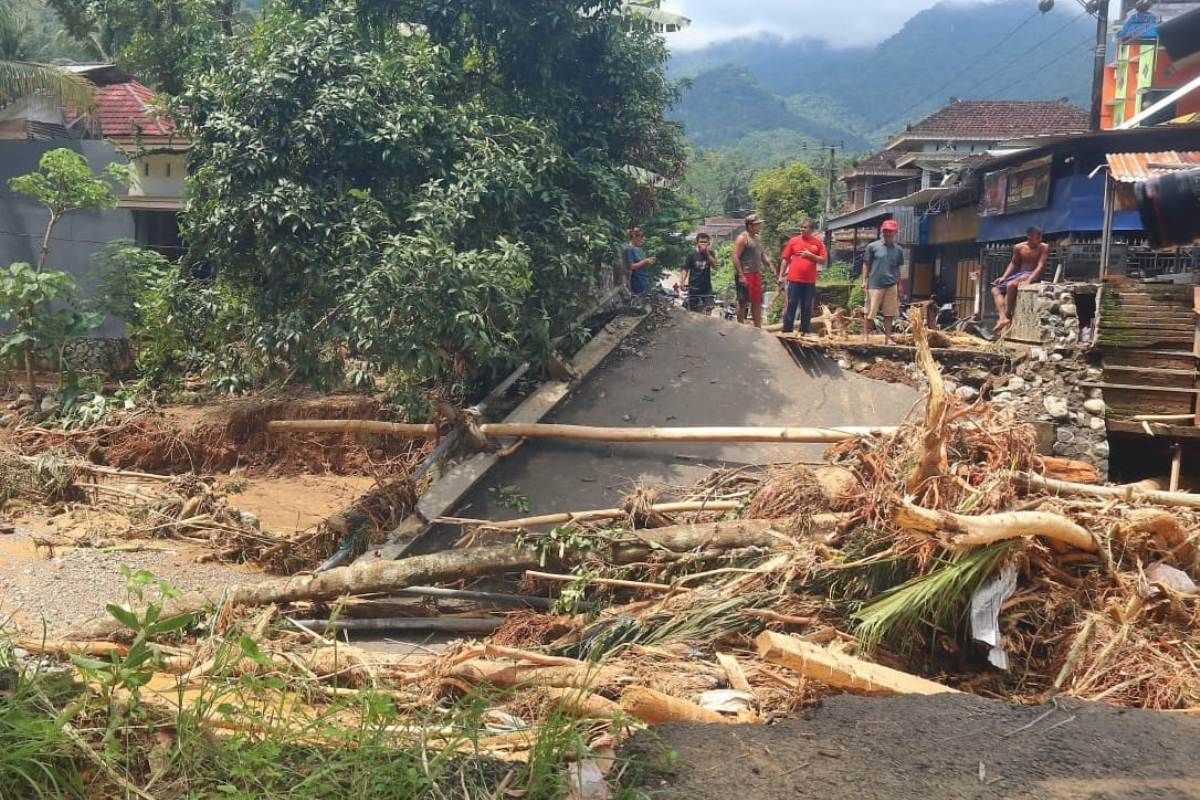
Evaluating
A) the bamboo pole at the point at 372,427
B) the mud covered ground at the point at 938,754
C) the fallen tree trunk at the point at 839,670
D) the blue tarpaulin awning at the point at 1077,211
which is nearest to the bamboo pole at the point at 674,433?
the bamboo pole at the point at 372,427

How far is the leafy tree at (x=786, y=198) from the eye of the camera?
1430 inches

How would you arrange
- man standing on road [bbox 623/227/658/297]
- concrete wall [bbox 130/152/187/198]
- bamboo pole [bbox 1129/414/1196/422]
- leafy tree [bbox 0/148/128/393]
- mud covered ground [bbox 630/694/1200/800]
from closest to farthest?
mud covered ground [bbox 630/694/1200/800] < bamboo pole [bbox 1129/414/1196/422] < man standing on road [bbox 623/227/658/297] < leafy tree [bbox 0/148/128/393] < concrete wall [bbox 130/152/187/198]

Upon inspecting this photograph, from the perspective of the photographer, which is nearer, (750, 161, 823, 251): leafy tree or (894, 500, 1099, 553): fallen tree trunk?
(894, 500, 1099, 553): fallen tree trunk

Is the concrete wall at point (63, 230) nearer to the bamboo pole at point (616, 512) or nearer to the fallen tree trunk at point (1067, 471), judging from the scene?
the bamboo pole at point (616, 512)

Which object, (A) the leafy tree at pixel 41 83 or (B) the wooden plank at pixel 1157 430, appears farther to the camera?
(A) the leafy tree at pixel 41 83

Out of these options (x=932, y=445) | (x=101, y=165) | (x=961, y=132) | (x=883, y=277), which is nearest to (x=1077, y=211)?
(x=883, y=277)

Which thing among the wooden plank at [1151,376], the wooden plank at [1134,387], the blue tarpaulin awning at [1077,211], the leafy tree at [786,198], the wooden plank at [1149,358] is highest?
the leafy tree at [786,198]

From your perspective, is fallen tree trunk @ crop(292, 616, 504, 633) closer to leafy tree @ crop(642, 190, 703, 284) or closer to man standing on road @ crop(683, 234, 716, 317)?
man standing on road @ crop(683, 234, 716, 317)

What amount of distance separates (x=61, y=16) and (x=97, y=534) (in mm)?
13011

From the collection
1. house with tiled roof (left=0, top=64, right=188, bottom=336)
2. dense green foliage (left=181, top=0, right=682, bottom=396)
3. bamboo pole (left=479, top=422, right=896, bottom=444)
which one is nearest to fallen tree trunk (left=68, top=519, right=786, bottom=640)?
bamboo pole (left=479, top=422, right=896, bottom=444)

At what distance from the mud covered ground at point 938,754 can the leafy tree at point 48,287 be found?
11.8 metres

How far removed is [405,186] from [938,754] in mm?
7138

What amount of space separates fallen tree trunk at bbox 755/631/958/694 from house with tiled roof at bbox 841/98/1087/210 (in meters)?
34.6

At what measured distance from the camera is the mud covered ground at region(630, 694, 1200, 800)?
10.6ft
